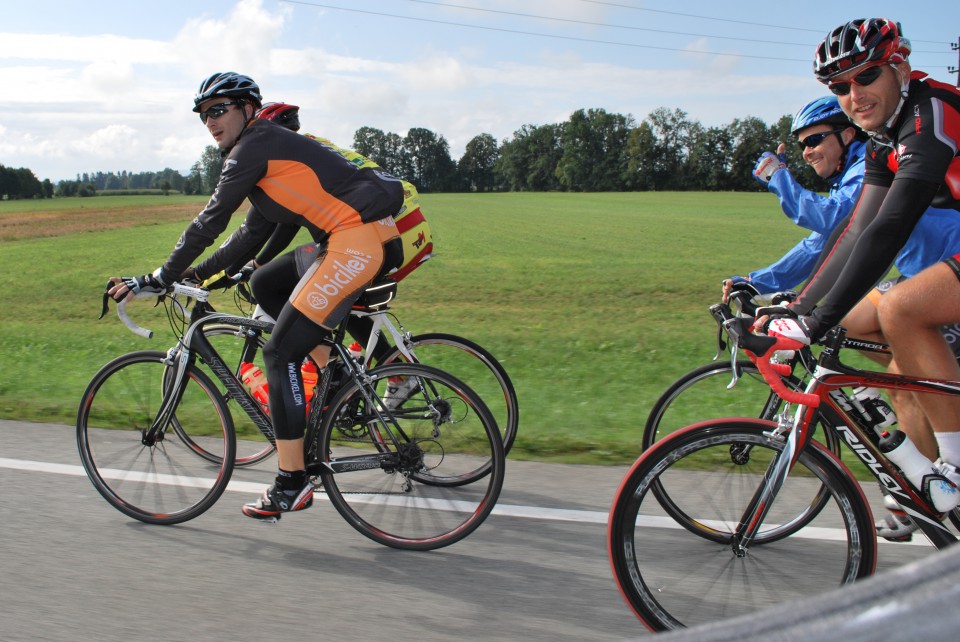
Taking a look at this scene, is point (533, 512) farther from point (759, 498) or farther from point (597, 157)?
point (597, 157)

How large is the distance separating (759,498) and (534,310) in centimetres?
994

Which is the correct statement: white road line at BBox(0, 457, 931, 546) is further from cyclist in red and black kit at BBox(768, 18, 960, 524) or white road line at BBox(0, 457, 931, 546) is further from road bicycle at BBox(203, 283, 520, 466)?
cyclist in red and black kit at BBox(768, 18, 960, 524)

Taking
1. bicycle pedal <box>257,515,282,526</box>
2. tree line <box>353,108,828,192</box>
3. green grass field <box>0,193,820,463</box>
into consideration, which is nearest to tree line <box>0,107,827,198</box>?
tree line <box>353,108,828,192</box>

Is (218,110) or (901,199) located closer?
(901,199)

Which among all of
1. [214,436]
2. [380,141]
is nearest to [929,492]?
[214,436]

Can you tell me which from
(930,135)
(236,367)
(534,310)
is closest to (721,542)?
(930,135)

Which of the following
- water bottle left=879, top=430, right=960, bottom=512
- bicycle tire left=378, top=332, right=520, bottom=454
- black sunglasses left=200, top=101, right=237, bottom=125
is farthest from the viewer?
bicycle tire left=378, top=332, right=520, bottom=454

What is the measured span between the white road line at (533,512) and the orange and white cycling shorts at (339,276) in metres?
1.22

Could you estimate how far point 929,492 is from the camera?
2.88m

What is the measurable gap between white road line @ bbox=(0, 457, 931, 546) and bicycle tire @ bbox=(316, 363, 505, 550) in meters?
0.25

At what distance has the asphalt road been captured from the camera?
117 inches

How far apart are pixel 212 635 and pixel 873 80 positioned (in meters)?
3.10

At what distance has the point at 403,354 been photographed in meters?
4.68

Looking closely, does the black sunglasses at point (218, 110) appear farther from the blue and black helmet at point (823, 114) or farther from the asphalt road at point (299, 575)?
the blue and black helmet at point (823, 114)
